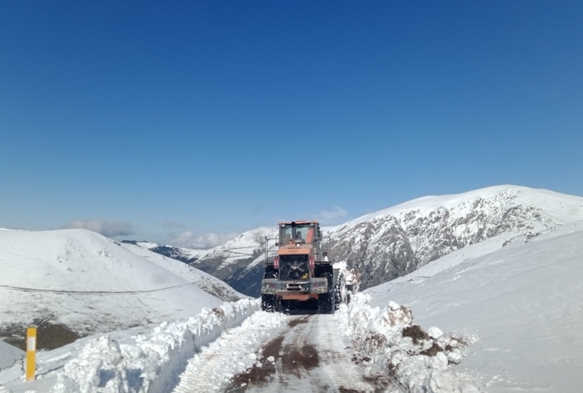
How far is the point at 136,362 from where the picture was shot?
296 inches

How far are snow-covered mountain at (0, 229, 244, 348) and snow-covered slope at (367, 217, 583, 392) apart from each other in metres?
17.9

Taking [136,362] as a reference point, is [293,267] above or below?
above

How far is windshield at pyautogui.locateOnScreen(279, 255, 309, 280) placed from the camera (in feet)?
66.6

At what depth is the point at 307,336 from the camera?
13352 mm

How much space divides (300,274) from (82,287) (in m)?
16.4

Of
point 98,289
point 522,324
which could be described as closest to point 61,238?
point 98,289

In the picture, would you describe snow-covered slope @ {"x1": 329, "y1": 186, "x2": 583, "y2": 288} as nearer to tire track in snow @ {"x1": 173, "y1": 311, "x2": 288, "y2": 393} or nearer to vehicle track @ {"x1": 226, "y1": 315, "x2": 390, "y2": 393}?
tire track in snow @ {"x1": 173, "y1": 311, "x2": 288, "y2": 393}

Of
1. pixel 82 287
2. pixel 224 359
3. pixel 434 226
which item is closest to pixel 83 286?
pixel 82 287

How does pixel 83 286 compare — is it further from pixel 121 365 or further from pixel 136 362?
pixel 121 365

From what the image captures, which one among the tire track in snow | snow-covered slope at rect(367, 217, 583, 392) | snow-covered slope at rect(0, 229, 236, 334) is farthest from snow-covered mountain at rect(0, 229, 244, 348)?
snow-covered slope at rect(367, 217, 583, 392)

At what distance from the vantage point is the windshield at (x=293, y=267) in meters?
20.3

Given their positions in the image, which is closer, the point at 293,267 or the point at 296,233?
the point at 293,267

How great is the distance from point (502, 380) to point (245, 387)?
3975 millimetres

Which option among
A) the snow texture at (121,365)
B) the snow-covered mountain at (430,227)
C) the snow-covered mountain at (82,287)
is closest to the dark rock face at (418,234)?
the snow-covered mountain at (430,227)
